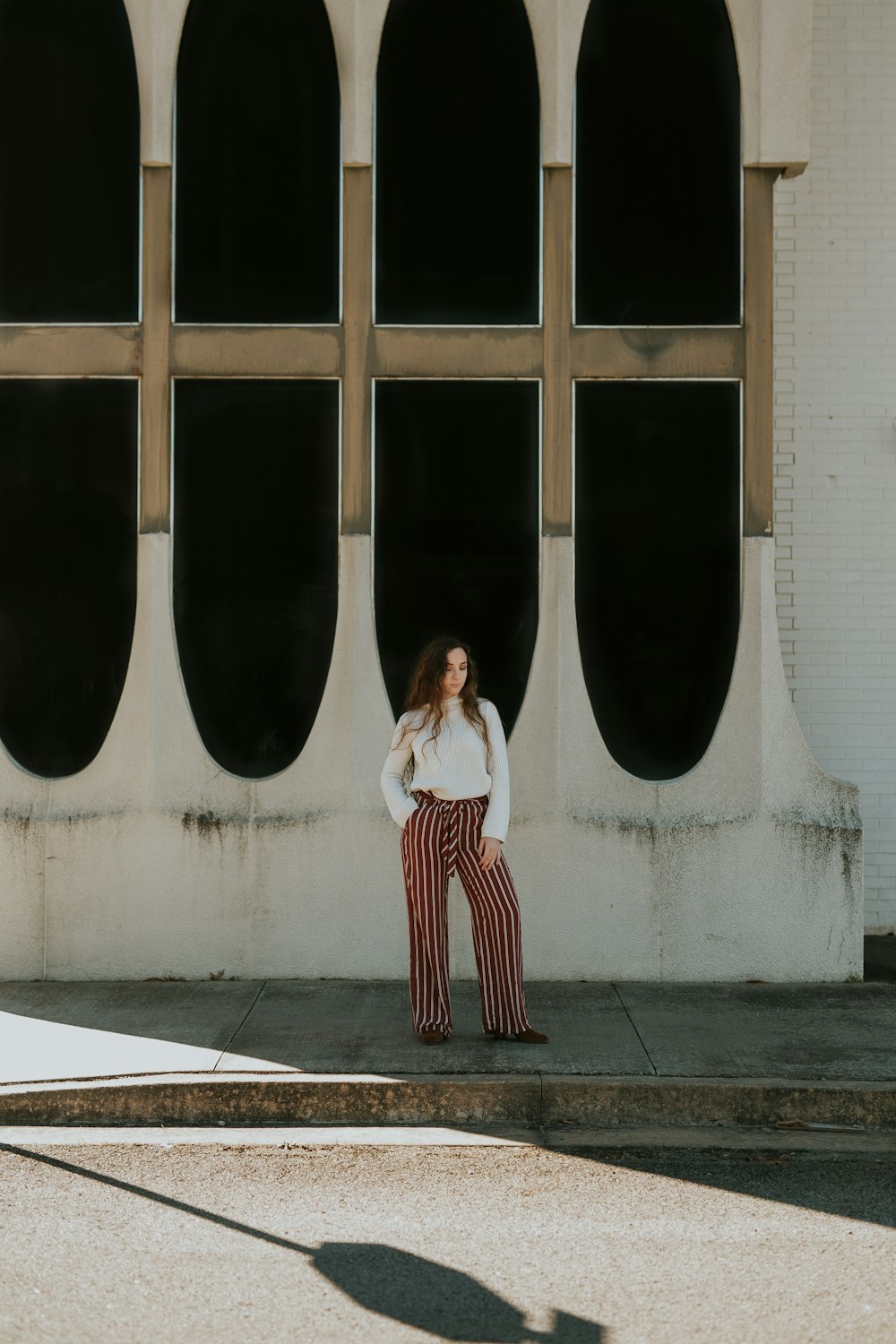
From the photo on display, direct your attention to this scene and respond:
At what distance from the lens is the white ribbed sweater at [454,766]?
20.3 feet

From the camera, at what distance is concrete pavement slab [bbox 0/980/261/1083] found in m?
5.82

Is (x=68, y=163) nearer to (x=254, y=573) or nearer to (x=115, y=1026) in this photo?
(x=254, y=573)

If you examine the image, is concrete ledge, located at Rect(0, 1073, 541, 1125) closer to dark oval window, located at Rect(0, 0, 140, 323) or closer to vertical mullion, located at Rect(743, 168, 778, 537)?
vertical mullion, located at Rect(743, 168, 778, 537)

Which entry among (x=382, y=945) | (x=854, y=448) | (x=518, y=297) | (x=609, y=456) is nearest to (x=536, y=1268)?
(x=382, y=945)

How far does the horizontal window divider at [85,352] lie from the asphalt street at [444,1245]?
4500 millimetres

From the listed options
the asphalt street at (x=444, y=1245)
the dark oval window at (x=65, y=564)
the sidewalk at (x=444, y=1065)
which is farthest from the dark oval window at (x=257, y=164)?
the asphalt street at (x=444, y=1245)

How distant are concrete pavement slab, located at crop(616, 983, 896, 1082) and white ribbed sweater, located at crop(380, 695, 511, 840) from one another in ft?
4.22

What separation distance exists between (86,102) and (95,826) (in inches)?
168

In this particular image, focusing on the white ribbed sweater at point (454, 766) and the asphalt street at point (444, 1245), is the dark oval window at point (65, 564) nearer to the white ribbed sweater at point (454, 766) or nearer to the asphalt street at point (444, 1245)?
the white ribbed sweater at point (454, 766)

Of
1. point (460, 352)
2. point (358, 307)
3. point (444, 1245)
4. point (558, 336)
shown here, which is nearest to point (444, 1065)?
point (444, 1245)

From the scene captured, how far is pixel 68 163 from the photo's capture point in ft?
26.0

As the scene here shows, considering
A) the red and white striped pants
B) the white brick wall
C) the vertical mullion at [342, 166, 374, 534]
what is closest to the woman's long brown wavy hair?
the red and white striped pants

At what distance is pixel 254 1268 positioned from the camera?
4.05 m

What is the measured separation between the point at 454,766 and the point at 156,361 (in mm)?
3307
